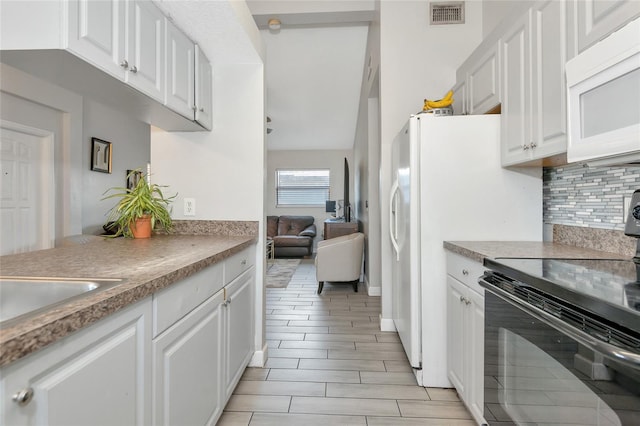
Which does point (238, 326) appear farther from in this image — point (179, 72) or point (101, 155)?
point (101, 155)

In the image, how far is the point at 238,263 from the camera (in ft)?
6.22

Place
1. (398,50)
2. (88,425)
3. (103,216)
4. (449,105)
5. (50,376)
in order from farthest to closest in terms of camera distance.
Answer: (103,216), (398,50), (449,105), (88,425), (50,376)

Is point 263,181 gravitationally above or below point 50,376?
above

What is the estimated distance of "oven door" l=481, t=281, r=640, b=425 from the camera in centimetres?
74

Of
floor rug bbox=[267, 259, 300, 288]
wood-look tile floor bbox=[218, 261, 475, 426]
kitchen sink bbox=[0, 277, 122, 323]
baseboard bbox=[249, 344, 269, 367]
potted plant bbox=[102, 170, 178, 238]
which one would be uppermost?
potted plant bbox=[102, 170, 178, 238]

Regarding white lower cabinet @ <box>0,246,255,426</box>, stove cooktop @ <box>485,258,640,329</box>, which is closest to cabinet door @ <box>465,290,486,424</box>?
stove cooktop @ <box>485,258,640,329</box>

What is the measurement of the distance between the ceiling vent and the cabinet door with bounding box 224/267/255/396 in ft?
8.64

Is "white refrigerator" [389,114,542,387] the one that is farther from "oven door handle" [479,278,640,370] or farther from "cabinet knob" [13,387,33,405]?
"cabinet knob" [13,387,33,405]

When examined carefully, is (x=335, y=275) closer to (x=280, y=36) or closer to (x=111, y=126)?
(x=280, y=36)

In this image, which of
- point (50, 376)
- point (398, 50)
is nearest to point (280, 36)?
point (398, 50)

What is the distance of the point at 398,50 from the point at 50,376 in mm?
3154

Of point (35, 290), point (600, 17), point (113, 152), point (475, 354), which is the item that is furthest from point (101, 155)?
point (600, 17)

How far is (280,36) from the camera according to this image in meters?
4.32

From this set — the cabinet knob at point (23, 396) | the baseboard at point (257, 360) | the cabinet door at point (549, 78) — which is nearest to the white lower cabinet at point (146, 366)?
the cabinet knob at point (23, 396)
